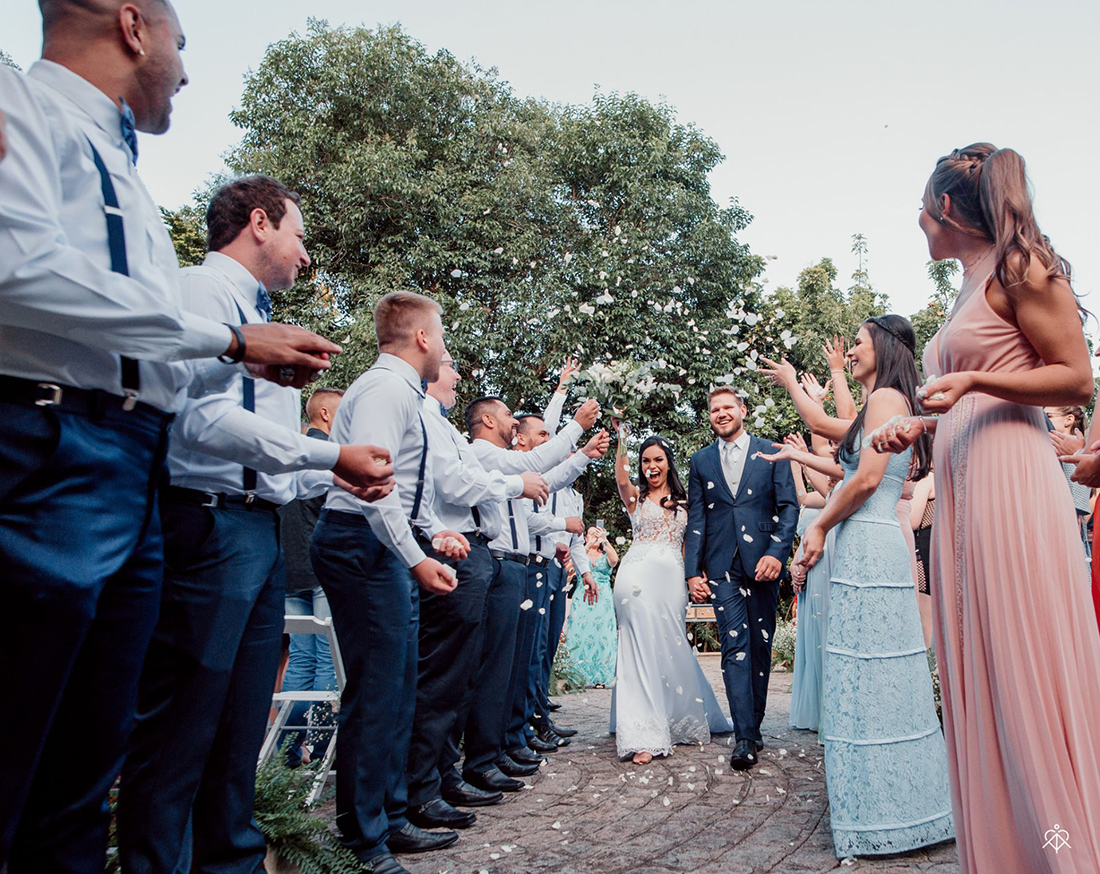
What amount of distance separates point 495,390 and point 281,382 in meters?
17.3

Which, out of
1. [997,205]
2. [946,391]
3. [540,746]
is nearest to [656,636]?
[540,746]

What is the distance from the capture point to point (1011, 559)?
277cm

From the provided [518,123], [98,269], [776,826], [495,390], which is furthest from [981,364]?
[518,123]

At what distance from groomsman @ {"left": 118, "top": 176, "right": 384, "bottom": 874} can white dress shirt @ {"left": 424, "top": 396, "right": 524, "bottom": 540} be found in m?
1.98

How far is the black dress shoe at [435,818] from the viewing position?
4801mm

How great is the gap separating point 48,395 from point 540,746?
6530mm

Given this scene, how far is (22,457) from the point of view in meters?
1.72

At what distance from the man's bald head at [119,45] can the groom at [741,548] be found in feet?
18.0

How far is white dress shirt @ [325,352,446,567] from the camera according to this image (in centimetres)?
384

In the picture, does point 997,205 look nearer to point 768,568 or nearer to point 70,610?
point 70,610

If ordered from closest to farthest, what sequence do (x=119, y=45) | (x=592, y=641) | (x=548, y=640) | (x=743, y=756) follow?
(x=119, y=45)
(x=743, y=756)
(x=548, y=640)
(x=592, y=641)

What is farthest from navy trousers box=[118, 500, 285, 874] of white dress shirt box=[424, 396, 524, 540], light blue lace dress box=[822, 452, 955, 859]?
light blue lace dress box=[822, 452, 955, 859]

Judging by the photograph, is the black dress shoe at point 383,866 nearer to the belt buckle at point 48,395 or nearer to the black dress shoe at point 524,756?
the belt buckle at point 48,395

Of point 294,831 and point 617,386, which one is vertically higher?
point 617,386
